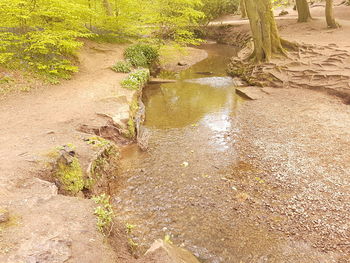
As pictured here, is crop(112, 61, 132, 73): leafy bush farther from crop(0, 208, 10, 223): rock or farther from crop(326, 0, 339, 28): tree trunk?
crop(326, 0, 339, 28): tree trunk

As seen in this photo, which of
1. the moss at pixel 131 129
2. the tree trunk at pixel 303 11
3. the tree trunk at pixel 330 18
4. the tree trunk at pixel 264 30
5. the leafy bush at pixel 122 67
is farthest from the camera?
the tree trunk at pixel 303 11

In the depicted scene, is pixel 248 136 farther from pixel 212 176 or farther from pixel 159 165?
pixel 159 165

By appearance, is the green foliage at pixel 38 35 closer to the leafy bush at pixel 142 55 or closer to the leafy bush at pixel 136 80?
the leafy bush at pixel 136 80

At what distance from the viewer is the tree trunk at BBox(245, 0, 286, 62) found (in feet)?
41.9

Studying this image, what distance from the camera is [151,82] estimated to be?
14.2 metres

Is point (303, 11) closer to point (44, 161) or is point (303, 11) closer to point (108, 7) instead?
point (108, 7)

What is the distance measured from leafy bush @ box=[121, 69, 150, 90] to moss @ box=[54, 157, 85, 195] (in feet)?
20.2

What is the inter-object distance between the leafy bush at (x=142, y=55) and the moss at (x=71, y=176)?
35.4ft

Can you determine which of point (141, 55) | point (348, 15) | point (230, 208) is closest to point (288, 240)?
point (230, 208)

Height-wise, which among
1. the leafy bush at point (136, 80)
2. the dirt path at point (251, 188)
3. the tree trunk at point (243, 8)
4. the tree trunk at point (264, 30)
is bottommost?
the dirt path at point (251, 188)

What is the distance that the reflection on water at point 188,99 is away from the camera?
31.8ft

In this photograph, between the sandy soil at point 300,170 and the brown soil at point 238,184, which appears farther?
the sandy soil at point 300,170

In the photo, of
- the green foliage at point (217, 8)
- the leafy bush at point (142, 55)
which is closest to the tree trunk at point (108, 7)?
the leafy bush at point (142, 55)

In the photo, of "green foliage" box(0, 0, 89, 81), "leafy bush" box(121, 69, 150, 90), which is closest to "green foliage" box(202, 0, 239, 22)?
"leafy bush" box(121, 69, 150, 90)
